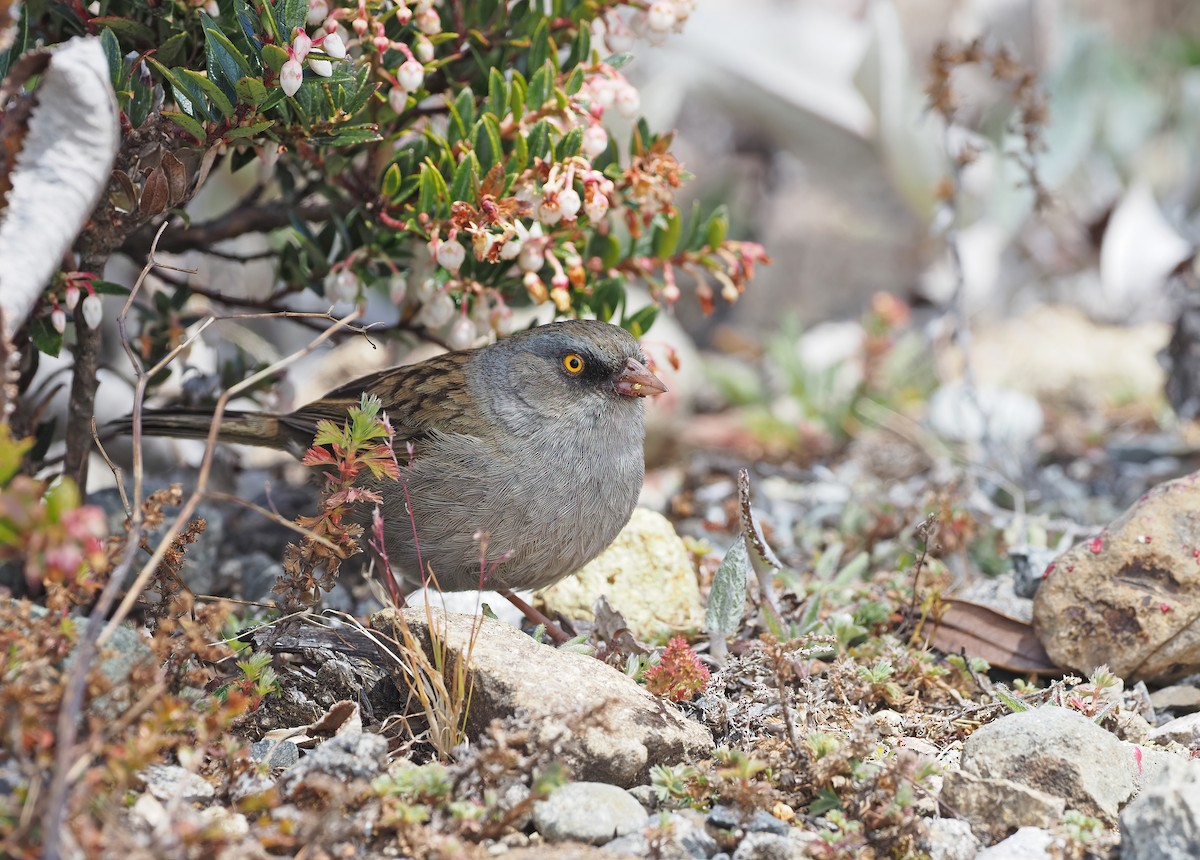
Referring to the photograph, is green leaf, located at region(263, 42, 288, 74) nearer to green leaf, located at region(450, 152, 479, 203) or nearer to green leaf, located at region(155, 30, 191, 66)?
green leaf, located at region(155, 30, 191, 66)

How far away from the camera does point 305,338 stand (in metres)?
6.27

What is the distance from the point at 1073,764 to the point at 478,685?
1320 millimetres

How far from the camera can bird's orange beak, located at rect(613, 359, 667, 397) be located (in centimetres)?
366

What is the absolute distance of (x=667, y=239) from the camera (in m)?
4.00

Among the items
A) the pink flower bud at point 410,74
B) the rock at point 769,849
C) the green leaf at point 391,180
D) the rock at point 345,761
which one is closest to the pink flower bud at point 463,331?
the green leaf at point 391,180

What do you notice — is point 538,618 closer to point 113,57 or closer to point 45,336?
point 45,336

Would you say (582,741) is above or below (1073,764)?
below

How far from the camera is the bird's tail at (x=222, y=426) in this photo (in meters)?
Result: 3.96

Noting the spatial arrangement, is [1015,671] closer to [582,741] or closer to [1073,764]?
[1073,764]

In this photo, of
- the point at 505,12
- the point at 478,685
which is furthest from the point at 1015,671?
the point at 505,12

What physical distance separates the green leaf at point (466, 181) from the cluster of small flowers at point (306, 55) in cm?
45

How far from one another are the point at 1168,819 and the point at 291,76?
2.46 metres

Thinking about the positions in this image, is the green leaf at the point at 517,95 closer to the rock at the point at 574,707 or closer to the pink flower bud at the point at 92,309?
the pink flower bud at the point at 92,309

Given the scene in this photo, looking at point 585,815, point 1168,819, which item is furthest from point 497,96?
point 1168,819
